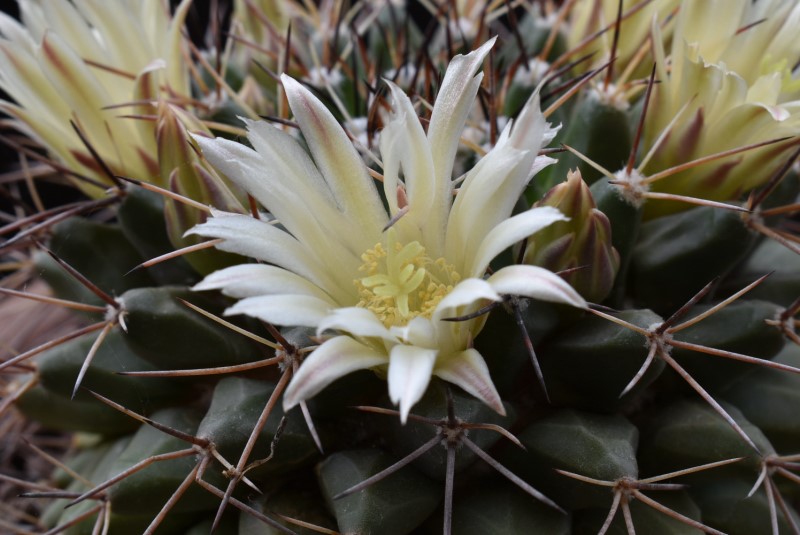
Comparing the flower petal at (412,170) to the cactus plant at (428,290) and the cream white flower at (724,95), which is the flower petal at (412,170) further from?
the cream white flower at (724,95)

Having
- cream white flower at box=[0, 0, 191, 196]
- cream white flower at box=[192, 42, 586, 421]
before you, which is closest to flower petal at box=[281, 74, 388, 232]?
cream white flower at box=[192, 42, 586, 421]

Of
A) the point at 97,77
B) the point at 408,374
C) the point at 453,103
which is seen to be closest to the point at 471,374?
the point at 408,374

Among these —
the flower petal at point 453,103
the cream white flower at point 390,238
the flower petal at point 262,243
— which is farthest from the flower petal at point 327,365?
the flower petal at point 453,103

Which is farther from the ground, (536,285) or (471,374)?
(536,285)

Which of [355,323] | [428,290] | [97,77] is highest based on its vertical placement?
[97,77]

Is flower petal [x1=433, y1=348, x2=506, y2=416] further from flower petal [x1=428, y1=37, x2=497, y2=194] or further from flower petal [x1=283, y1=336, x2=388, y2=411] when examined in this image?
flower petal [x1=428, y1=37, x2=497, y2=194]

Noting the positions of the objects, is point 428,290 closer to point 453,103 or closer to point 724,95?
point 453,103

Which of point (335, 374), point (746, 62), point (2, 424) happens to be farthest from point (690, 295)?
point (2, 424)

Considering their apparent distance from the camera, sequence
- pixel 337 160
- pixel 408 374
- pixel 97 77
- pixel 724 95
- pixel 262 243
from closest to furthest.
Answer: pixel 408 374
pixel 262 243
pixel 337 160
pixel 724 95
pixel 97 77
